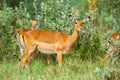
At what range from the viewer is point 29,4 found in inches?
704

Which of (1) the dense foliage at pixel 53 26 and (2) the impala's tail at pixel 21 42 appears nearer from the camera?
(2) the impala's tail at pixel 21 42

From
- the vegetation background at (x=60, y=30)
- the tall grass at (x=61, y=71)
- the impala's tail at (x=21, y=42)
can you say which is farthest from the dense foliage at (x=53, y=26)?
the tall grass at (x=61, y=71)

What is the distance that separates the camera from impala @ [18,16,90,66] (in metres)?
11.9

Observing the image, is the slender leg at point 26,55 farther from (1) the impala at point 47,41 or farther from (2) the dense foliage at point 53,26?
(2) the dense foliage at point 53,26

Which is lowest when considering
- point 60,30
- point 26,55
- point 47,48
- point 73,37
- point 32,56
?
point 32,56

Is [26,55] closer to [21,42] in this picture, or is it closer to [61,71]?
[21,42]

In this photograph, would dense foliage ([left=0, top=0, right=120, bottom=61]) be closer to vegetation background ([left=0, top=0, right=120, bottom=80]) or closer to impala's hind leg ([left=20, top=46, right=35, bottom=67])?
vegetation background ([left=0, top=0, right=120, bottom=80])

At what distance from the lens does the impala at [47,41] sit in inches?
467

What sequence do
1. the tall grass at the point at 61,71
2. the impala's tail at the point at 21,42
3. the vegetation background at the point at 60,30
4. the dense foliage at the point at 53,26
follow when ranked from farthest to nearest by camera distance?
1. the dense foliage at the point at 53,26
2. the impala's tail at the point at 21,42
3. the vegetation background at the point at 60,30
4. the tall grass at the point at 61,71

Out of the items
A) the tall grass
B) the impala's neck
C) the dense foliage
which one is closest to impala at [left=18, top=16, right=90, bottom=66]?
the impala's neck

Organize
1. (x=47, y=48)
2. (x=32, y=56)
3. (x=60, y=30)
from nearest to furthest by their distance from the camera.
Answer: (x=47, y=48) < (x=32, y=56) < (x=60, y=30)

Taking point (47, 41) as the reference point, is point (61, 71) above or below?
below

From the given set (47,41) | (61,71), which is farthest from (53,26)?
(61,71)

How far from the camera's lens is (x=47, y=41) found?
1195cm
